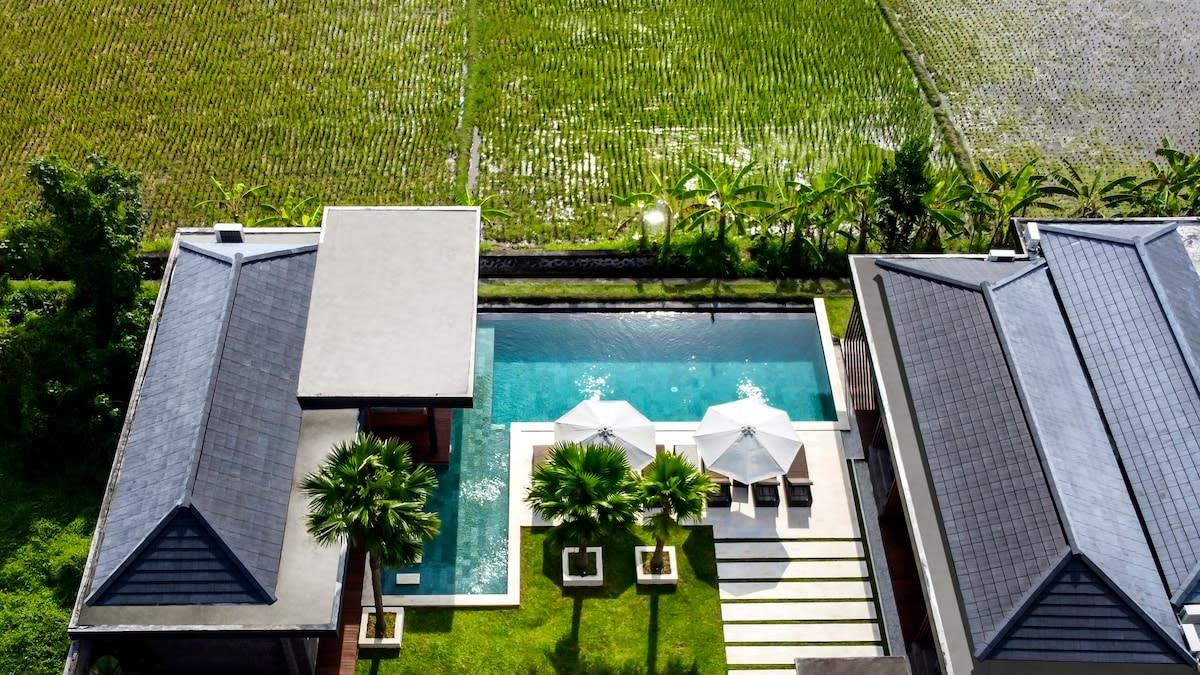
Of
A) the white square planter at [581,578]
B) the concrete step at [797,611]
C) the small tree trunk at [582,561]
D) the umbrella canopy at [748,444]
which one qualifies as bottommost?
the concrete step at [797,611]

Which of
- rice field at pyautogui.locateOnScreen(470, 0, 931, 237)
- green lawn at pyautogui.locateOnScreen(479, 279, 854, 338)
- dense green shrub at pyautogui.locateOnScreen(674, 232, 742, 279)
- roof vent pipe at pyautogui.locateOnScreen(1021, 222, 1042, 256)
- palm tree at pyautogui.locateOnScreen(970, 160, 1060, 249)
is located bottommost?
roof vent pipe at pyautogui.locateOnScreen(1021, 222, 1042, 256)

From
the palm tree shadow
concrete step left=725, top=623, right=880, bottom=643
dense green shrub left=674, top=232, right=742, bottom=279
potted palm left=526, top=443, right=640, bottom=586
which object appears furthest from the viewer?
dense green shrub left=674, top=232, right=742, bottom=279

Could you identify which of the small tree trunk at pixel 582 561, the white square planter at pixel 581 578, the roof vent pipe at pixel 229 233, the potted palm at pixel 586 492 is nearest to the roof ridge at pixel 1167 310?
the potted palm at pixel 586 492

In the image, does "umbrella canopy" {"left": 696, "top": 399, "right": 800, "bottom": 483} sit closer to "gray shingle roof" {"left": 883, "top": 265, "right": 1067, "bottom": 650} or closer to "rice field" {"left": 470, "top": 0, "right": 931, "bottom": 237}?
"gray shingle roof" {"left": 883, "top": 265, "right": 1067, "bottom": 650}

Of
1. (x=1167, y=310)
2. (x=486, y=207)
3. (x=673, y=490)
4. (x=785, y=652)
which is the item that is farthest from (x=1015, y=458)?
(x=486, y=207)

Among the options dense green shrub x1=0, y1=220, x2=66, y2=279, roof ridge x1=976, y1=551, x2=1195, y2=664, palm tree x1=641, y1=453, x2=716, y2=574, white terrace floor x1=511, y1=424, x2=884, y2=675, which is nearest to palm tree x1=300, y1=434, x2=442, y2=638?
palm tree x1=641, y1=453, x2=716, y2=574

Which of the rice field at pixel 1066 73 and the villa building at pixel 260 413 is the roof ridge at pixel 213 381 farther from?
the rice field at pixel 1066 73

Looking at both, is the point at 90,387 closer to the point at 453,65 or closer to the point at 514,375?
the point at 514,375
